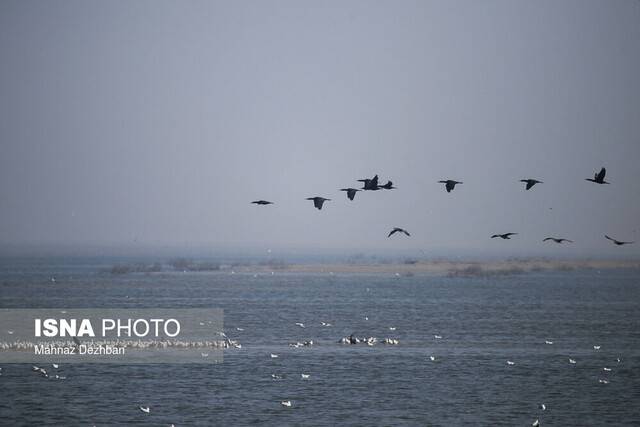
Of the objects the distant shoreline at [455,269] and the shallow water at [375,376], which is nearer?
the shallow water at [375,376]

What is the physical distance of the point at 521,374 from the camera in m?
46.5

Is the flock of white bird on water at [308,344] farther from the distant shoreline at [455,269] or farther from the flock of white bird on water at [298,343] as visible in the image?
the distant shoreline at [455,269]

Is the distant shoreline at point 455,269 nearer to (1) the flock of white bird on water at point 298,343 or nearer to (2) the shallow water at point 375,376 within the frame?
(2) the shallow water at point 375,376

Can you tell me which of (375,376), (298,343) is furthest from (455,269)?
(375,376)

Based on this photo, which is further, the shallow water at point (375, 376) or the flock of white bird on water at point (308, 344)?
the flock of white bird on water at point (308, 344)

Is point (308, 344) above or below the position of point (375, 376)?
above

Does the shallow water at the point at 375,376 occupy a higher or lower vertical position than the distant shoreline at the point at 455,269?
lower

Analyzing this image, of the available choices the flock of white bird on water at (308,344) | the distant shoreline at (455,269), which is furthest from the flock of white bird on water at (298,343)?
the distant shoreline at (455,269)

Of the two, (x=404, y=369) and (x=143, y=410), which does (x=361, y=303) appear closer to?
→ (x=404, y=369)

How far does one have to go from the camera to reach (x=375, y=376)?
4444 centimetres

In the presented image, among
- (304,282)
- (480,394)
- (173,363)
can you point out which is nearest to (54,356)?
(173,363)

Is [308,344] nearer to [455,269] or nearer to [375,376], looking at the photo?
[375,376]

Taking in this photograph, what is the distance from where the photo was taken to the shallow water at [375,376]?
121ft

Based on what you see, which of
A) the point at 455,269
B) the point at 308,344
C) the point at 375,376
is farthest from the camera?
the point at 455,269
